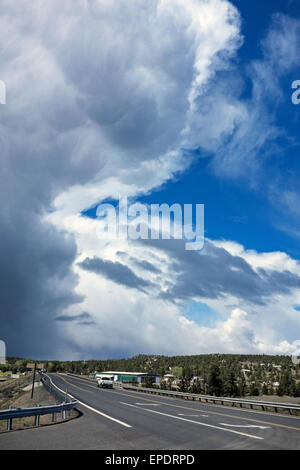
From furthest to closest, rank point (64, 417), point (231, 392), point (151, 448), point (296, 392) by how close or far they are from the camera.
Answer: point (296, 392)
point (231, 392)
point (64, 417)
point (151, 448)

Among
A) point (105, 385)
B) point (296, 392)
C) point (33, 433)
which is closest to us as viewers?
point (33, 433)

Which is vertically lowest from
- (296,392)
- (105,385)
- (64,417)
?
(296,392)

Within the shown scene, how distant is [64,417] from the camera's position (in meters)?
17.0

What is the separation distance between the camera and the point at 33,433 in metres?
12.1

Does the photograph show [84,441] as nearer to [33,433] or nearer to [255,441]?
[33,433]
